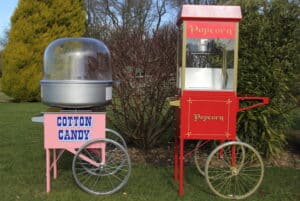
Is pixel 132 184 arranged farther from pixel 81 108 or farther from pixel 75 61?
pixel 75 61

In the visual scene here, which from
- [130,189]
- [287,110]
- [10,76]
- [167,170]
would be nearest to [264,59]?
[287,110]

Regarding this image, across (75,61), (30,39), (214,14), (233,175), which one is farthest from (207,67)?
(30,39)

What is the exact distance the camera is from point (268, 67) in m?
6.98

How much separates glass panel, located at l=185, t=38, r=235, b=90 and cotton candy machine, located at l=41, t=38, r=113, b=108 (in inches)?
39.9

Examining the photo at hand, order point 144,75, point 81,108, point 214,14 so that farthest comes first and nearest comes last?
point 144,75
point 81,108
point 214,14

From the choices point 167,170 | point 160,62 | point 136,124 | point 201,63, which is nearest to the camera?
point 201,63

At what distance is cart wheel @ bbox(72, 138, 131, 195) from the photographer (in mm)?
5523

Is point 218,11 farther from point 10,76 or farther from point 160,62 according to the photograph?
point 10,76

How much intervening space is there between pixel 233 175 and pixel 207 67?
58.0 inches

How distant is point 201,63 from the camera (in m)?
6.39

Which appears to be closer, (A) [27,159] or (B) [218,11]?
(B) [218,11]

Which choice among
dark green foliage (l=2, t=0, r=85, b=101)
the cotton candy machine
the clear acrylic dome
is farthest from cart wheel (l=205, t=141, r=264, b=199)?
dark green foliage (l=2, t=0, r=85, b=101)

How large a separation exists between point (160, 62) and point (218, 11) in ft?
6.68

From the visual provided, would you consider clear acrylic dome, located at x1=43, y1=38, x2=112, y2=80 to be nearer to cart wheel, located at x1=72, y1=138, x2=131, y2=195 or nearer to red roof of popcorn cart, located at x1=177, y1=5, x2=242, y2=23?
cart wheel, located at x1=72, y1=138, x2=131, y2=195
